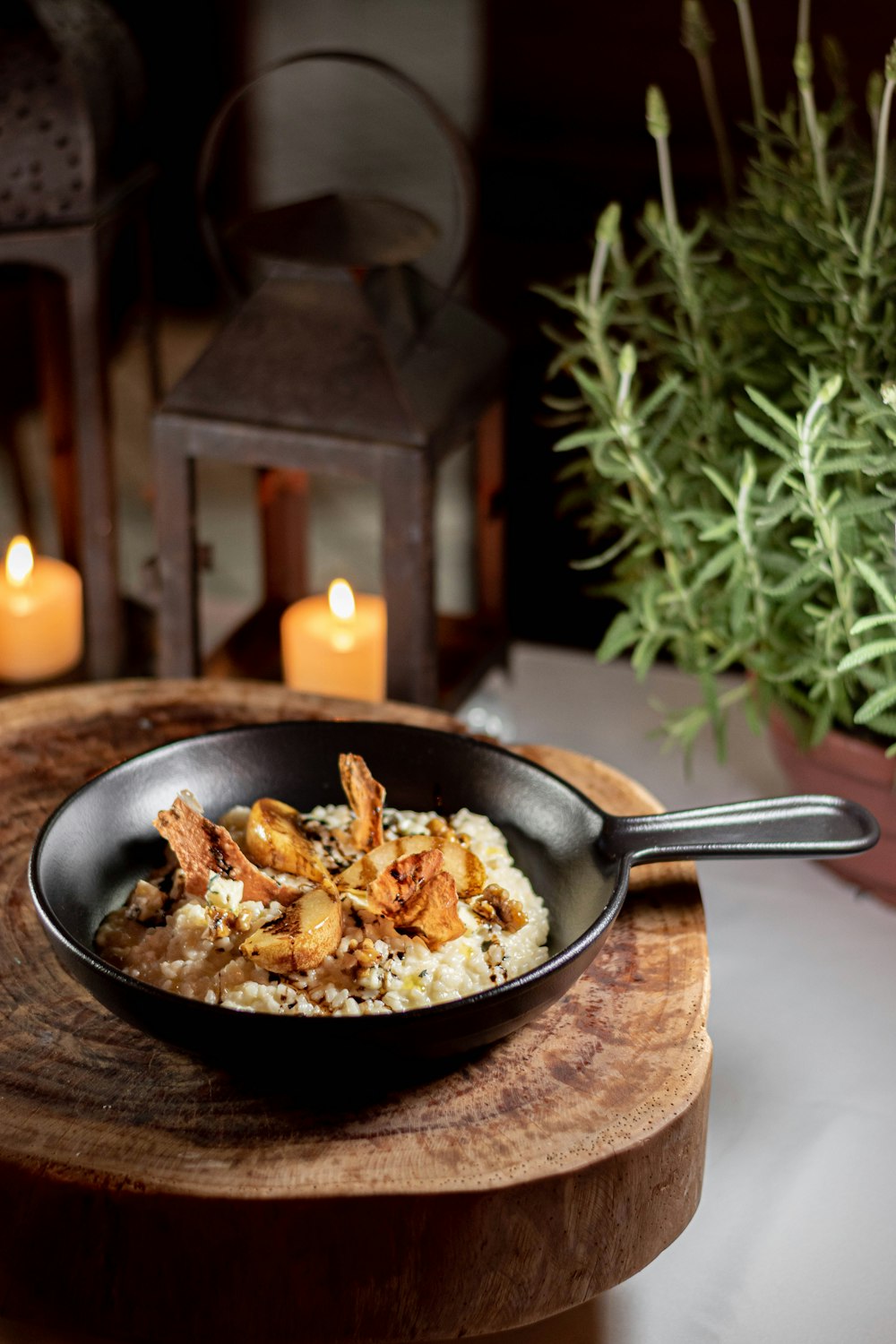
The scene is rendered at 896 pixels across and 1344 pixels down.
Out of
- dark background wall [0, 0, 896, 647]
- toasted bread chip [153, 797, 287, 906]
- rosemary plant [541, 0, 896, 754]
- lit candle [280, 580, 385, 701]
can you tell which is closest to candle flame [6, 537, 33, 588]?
lit candle [280, 580, 385, 701]

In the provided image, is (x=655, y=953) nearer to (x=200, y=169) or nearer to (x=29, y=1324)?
(x=29, y=1324)

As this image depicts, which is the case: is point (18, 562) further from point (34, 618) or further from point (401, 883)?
point (401, 883)

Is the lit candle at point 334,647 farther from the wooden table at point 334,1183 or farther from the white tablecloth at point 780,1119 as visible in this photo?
the wooden table at point 334,1183

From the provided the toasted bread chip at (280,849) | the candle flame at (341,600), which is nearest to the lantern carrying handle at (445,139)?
the candle flame at (341,600)

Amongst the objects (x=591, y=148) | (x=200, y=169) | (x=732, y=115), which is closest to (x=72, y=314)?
(x=200, y=169)

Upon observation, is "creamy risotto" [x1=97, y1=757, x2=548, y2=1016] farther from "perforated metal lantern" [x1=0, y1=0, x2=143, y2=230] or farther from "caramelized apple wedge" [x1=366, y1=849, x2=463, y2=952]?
"perforated metal lantern" [x1=0, y1=0, x2=143, y2=230]

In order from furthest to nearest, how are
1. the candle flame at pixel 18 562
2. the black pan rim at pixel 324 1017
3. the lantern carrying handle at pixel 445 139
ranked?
the candle flame at pixel 18 562 → the lantern carrying handle at pixel 445 139 → the black pan rim at pixel 324 1017
